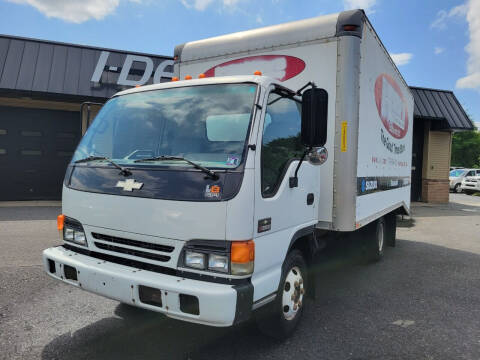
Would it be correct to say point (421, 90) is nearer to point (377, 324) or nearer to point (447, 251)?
point (447, 251)

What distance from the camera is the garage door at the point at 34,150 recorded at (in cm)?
1323

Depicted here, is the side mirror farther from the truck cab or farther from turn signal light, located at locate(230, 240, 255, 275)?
turn signal light, located at locate(230, 240, 255, 275)

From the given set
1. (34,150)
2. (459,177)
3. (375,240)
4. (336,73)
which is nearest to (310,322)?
(336,73)

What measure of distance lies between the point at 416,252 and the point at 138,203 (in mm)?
6399

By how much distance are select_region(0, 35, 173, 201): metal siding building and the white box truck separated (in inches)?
367

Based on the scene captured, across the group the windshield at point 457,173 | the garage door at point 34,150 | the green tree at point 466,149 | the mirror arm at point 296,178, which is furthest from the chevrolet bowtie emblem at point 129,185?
the green tree at point 466,149

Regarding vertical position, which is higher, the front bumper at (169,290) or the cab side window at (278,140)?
the cab side window at (278,140)

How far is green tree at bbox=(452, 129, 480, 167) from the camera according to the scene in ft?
148

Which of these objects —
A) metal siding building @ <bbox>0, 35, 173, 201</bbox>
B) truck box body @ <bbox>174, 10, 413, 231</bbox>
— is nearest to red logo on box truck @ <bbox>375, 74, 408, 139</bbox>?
truck box body @ <bbox>174, 10, 413, 231</bbox>

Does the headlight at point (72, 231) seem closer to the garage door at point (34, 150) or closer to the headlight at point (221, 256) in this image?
the headlight at point (221, 256)

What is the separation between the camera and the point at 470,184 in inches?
960

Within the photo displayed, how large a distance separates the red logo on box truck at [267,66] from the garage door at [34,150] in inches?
430

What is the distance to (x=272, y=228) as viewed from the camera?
3.00 meters

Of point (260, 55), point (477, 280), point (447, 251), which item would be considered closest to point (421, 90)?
point (447, 251)
